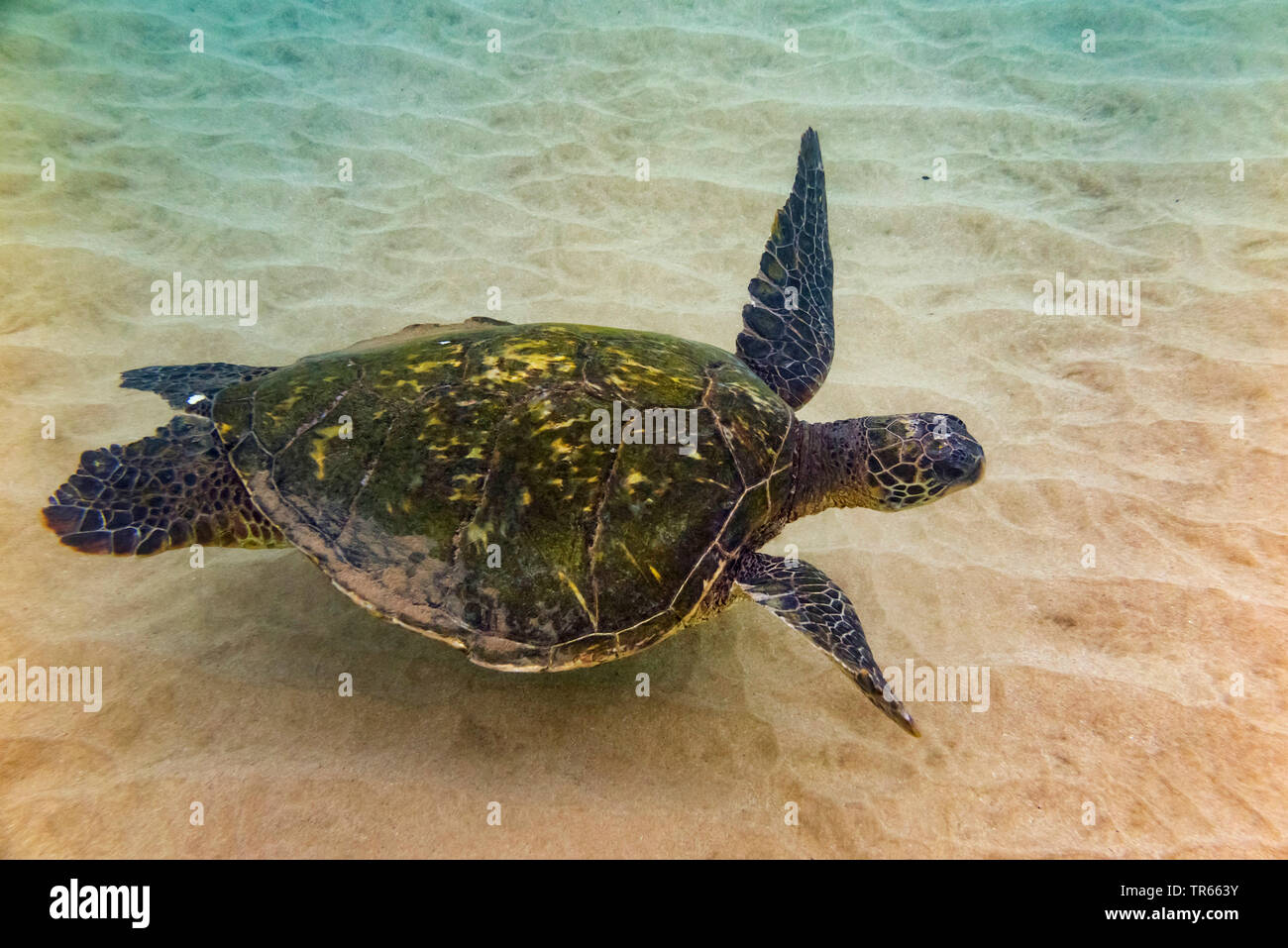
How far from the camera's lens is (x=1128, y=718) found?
256cm

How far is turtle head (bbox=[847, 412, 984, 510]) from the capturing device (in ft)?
9.18

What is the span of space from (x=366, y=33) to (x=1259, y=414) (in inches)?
301

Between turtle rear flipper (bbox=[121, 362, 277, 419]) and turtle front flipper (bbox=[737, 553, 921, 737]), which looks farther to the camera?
turtle rear flipper (bbox=[121, 362, 277, 419])

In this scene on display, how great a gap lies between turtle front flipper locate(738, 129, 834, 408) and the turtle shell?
2.98 feet

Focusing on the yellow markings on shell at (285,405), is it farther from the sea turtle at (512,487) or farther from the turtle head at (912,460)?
the turtle head at (912,460)

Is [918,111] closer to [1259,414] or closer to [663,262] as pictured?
[663,262]

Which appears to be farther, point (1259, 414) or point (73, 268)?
point (73, 268)

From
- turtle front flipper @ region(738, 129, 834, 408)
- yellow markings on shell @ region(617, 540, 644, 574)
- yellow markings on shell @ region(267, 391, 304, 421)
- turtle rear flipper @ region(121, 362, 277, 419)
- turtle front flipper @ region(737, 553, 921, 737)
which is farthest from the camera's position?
turtle front flipper @ region(738, 129, 834, 408)

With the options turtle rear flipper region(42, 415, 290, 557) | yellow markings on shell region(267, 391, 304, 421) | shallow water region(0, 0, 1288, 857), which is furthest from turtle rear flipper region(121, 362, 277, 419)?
shallow water region(0, 0, 1288, 857)

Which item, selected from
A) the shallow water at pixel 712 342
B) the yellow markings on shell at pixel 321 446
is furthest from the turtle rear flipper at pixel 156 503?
the shallow water at pixel 712 342

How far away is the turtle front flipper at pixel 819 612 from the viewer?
2141 millimetres

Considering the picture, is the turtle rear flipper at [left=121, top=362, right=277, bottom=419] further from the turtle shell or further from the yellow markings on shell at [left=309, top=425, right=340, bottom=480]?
the yellow markings on shell at [left=309, top=425, right=340, bottom=480]

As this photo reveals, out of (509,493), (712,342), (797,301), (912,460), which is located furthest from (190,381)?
(912,460)
